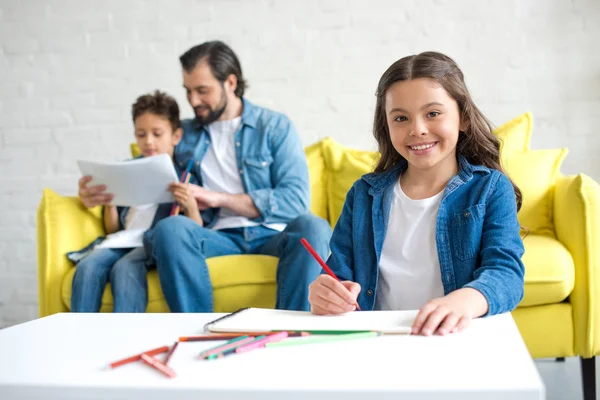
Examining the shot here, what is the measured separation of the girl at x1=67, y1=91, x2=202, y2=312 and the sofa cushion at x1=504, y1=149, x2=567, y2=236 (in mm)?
992

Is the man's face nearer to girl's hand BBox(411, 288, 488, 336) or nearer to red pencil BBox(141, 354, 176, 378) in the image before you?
girl's hand BBox(411, 288, 488, 336)

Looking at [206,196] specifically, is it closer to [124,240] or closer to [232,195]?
[232,195]

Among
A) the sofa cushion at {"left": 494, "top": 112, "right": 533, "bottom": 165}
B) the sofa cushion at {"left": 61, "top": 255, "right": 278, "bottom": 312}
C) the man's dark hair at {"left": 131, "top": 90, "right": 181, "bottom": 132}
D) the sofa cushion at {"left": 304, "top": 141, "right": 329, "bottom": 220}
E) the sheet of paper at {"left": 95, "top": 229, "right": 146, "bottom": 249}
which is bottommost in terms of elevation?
the sofa cushion at {"left": 61, "top": 255, "right": 278, "bottom": 312}

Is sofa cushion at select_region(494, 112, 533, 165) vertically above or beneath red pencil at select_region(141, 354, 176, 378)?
above

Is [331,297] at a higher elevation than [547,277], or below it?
higher

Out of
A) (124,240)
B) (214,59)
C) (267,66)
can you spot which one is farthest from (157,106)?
(267,66)

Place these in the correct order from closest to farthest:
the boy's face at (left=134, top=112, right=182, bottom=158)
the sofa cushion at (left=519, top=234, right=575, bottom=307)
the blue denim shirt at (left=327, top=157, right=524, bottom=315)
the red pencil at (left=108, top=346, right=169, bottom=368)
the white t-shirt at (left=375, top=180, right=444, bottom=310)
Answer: the red pencil at (left=108, top=346, right=169, bottom=368), the blue denim shirt at (left=327, top=157, right=524, bottom=315), the white t-shirt at (left=375, top=180, right=444, bottom=310), the sofa cushion at (left=519, top=234, right=575, bottom=307), the boy's face at (left=134, top=112, right=182, bottom=158)

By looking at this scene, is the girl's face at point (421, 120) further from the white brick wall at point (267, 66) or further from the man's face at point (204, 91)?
the white brick wall at point (267, 66)

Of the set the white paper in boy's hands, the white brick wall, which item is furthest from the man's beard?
the white brick wall

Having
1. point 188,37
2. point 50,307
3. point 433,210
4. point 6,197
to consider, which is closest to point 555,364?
point 433,210

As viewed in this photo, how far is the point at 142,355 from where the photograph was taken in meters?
0.76

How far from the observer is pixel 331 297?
1.03m

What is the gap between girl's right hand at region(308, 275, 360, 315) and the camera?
1.01 meters

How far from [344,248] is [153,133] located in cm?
116
